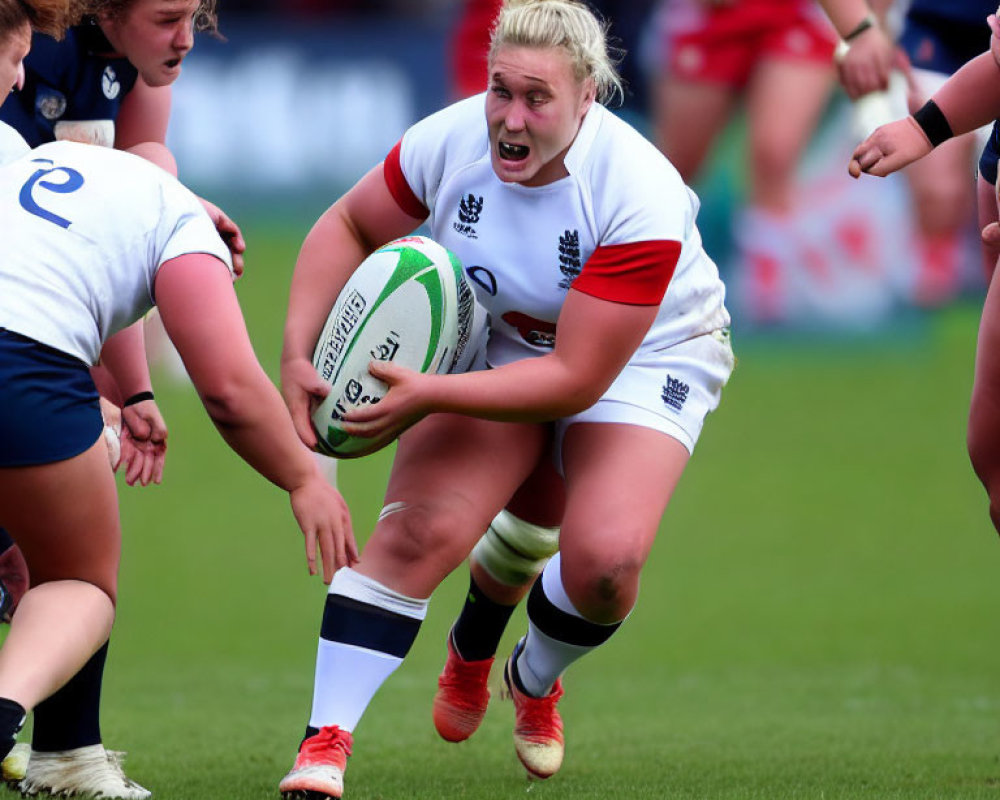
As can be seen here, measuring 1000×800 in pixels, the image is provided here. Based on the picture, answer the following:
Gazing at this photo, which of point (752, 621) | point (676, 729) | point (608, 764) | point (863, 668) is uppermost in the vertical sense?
point (608, 764)

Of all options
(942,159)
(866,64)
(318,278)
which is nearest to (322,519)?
(318,278)

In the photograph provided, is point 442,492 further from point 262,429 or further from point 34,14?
point 34,14

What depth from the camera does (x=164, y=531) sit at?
928 centimetres

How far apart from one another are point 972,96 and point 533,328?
1.20m

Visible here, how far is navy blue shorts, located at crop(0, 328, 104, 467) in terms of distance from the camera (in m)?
3.32

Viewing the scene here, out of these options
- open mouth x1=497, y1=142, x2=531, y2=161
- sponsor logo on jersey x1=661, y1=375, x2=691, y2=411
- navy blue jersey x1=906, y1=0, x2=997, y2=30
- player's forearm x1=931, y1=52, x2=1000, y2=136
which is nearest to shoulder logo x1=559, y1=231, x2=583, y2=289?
open mouth x1=497, y1=142, x2=531, y2=161

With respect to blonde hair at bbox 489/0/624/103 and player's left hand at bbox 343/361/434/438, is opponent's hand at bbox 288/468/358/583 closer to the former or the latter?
player's left hand at bbox 343/361/434/438

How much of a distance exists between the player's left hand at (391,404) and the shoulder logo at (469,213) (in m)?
0.55

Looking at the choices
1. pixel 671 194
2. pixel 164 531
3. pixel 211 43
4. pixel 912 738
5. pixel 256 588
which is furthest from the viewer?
pixel 211 43

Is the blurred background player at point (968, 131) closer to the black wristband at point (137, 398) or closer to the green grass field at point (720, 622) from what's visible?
the green grass field at point (720, 622)

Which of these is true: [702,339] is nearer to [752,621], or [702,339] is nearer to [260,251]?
[752,621]

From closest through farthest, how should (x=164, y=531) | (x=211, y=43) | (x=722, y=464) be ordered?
1. (x=164, y=531)
2. (x=722, y=464)
3. (x=211, y=43)

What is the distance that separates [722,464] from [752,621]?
113 inches

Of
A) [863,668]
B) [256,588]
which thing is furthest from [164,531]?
[863,668]
